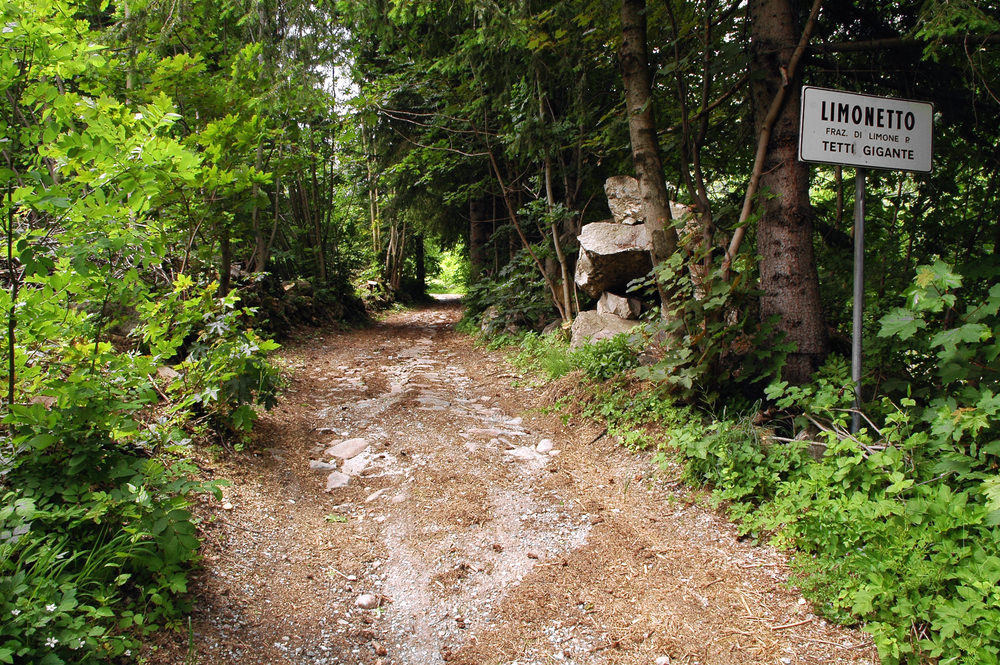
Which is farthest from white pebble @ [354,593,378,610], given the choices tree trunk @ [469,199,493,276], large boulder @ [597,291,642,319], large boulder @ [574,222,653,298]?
tree trunk @ [469,199,493,276]

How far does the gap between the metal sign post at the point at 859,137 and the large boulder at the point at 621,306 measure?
4.18 m

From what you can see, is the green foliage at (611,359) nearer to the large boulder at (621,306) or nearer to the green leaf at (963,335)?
the large boulder at (621,306)

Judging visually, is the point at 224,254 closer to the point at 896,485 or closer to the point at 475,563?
the point at 475,563

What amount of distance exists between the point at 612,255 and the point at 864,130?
420cm

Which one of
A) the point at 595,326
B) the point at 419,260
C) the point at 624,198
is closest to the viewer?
the point at 595,326

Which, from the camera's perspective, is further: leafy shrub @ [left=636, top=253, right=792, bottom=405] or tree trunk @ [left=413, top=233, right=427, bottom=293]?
tree trunk @ [left=413, top=233, right=427, bottom=293]

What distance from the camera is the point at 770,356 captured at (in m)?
3.79

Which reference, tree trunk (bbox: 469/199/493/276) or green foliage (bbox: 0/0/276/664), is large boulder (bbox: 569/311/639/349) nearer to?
green foliage (bbox: 0/0/276/664)

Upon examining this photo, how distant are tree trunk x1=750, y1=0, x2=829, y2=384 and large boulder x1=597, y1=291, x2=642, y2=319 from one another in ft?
10.8

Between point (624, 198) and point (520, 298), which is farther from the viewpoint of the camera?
point (520, 298)

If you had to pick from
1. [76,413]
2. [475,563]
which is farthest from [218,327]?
[475,563]

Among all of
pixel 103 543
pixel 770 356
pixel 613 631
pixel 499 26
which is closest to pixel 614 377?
pixel 770 356

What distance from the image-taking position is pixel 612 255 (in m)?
7.24

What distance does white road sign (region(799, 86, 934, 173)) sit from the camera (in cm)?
303
